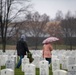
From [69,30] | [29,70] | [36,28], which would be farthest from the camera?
[36,28]

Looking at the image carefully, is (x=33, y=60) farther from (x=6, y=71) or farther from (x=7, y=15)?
(x=7, y=15)

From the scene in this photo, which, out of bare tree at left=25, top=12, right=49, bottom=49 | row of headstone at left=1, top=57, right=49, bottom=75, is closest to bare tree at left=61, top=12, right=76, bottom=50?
bare tree at left=25, top=12, right=49, bottom=49

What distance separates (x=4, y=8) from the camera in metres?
30.8

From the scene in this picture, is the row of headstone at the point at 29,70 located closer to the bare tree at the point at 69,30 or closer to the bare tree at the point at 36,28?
the bare tree at the point at 36,28

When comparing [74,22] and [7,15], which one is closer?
[7,15]

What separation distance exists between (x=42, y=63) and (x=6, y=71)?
2790mm

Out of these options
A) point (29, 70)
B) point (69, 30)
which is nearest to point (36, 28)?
point (69, 30)

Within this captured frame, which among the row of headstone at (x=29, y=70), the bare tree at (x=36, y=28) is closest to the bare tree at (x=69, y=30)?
the bare tree at (x=36, y=28)

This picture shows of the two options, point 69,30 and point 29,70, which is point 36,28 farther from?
point 29,70

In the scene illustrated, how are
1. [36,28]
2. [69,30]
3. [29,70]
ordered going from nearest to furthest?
[29,70]
[69,30]
[36,28]

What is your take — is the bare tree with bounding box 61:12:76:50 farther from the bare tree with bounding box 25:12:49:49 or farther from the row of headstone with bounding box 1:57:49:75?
the row of headstone with bounding box 1:57:49:75

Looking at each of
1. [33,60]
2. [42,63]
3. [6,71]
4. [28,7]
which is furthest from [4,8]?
[6,71]

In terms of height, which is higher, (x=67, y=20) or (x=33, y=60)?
(x=67, y=20)

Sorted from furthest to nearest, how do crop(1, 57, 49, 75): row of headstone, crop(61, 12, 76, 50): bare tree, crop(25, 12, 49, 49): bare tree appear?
crop(61, 12, 76, 50): bare tree, crop(25, 12, 49, 49): bare tree, crop(1, 57, 49, 75): row of headstone
